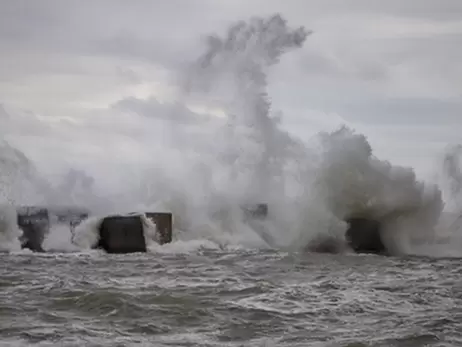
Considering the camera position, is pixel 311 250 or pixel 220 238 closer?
pixel 311 250

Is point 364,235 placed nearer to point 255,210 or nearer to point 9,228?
point 255,210

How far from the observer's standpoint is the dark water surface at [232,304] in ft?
26.2

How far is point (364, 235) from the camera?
22500 millimetres

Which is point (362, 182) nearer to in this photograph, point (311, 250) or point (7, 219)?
point (311, 250)

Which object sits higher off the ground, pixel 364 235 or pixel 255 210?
pixel 255 210

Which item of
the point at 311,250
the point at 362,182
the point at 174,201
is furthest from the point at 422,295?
the point at 174,201

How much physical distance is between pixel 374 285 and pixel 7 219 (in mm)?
16165

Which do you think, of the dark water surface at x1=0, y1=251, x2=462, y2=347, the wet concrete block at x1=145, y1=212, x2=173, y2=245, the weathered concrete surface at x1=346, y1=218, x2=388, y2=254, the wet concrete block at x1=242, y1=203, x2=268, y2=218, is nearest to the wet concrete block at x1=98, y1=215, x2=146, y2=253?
the wet concrete block at x1=145, y1=212, x2=173, y2=245

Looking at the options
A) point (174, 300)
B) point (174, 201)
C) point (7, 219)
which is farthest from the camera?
point (174, 201)

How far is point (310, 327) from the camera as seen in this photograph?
8602 millimetres

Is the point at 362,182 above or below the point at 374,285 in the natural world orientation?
above

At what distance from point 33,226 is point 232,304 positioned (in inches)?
680

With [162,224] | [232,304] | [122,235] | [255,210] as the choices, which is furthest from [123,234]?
[232,304]

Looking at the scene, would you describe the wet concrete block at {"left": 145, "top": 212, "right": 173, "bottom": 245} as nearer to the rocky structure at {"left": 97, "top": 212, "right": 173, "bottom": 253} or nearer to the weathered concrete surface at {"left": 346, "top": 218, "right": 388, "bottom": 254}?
the rocky structure at {"left": 97, "top": 212, "right": 173, "bottom": 253}
